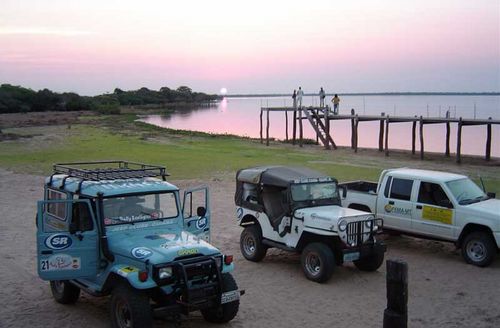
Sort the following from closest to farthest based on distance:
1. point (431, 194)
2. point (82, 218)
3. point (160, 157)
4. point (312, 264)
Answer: point (82, 218), point (312, 264), point (431, 194), point (160, 157)

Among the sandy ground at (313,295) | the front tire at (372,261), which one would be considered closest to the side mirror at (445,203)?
the sandy ground at (313,295)

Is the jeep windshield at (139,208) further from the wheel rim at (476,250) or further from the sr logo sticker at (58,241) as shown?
the wheel rim at (476,250)

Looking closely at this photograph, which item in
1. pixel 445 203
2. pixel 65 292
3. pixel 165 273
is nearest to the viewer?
pixel 165 273

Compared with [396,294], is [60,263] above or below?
below

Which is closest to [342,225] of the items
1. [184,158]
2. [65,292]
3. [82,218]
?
[82,218]

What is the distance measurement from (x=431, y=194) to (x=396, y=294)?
720 cm

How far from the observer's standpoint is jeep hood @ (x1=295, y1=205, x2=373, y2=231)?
10172 mm

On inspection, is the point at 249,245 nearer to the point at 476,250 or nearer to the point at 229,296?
the point at 229,296

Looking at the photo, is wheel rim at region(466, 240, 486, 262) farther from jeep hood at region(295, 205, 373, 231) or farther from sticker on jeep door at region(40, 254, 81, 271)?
sticker on jeep door at region(40, 254, 81, 271)

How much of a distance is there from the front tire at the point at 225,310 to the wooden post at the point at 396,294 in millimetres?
2831

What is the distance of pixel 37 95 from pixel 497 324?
102391 millimetres

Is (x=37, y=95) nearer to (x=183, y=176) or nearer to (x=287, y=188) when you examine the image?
(x=183, y=176)

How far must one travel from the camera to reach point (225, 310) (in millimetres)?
8008

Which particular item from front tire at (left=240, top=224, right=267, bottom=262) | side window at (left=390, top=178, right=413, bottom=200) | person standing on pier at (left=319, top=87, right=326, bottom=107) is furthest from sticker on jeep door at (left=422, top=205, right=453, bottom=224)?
person standing on pier at (left=319, top=87, right=326, bottom=107)
